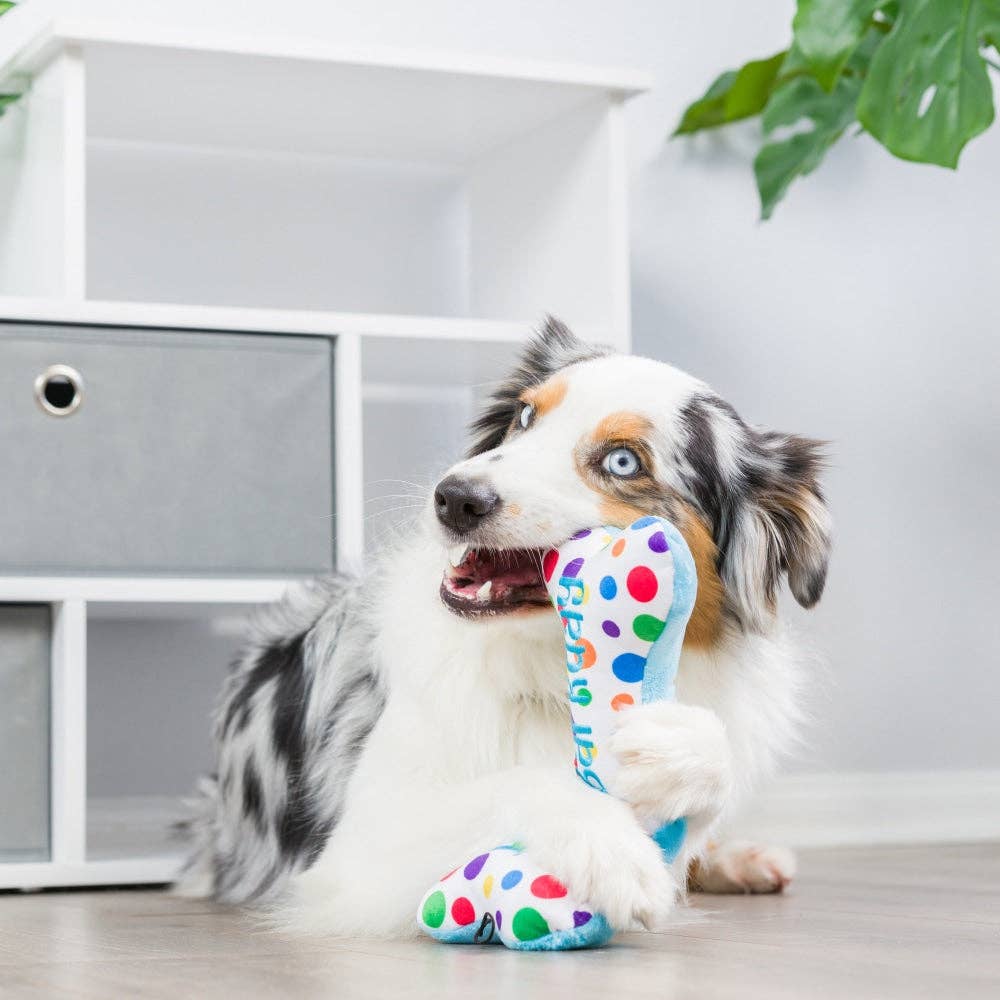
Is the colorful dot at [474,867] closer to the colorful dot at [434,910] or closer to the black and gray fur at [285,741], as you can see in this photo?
the colorful dot at [434,910]

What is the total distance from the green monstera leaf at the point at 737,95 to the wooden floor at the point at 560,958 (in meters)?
1.50

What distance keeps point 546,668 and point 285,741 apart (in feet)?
1.71

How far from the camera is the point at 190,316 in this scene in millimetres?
2295

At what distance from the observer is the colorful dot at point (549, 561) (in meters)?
1.50

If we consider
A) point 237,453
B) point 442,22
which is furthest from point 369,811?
point 442,22

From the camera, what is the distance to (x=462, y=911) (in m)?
1.43

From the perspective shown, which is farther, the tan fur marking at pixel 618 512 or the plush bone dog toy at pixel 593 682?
the tan fur marking at pixel 618 512

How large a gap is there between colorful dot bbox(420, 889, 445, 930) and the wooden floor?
2cm

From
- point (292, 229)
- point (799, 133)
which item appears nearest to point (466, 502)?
point (292, 229)

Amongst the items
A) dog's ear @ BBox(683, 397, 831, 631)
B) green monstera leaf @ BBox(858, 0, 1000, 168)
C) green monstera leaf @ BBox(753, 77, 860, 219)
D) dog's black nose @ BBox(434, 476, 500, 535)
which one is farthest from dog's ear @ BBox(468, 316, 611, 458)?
green monstera leaf @ BBox(753, 77, 860, 219)

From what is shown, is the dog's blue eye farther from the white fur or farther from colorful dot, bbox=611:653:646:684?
colorful dot, bbox=611:653:646:684

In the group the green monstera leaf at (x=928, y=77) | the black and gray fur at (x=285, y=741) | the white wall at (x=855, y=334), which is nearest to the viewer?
the black and gray fur at (x=285, y=741)

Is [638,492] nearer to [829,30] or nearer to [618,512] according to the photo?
[618,512]

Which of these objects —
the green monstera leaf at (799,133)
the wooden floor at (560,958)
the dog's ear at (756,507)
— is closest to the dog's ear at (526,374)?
the dog's ear at (756,507)
